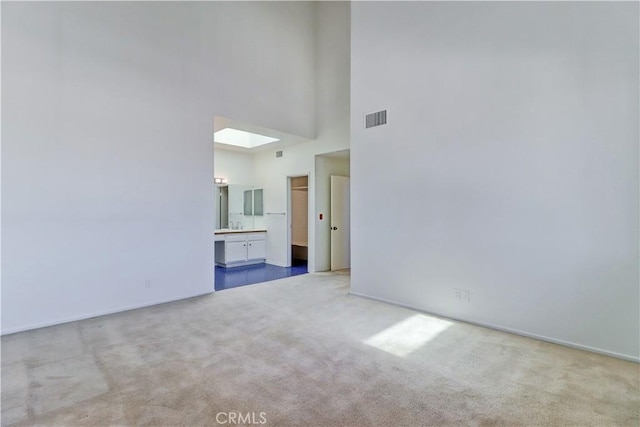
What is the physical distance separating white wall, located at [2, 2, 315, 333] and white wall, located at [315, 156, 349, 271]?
5.78 ft

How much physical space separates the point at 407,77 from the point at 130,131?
12.2 ft

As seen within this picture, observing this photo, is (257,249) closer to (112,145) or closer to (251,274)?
(251,274)

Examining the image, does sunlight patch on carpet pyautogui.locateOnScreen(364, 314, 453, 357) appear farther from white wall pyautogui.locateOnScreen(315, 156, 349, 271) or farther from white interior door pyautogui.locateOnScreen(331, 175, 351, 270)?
white interior door pyautogui.locateOnScreen(331, 175, 351, 270)

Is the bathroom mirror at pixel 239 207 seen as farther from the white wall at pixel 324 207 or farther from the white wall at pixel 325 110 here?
the white wall at pixel 324 207

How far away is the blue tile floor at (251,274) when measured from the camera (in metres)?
5.61

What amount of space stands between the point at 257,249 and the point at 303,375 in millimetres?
5421

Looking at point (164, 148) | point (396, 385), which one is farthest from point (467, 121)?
point (164, 148)

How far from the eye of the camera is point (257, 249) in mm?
7625

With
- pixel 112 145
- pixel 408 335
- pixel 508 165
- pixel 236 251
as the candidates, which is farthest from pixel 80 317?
pixel 508 165

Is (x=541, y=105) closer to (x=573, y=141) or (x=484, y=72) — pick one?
(x=573, y=141)

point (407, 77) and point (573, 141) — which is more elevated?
point (407, 77)

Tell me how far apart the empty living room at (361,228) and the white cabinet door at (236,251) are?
2200 mm

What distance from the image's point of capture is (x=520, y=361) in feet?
8.65

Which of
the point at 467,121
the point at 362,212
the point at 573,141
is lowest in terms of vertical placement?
the point at 362,212
